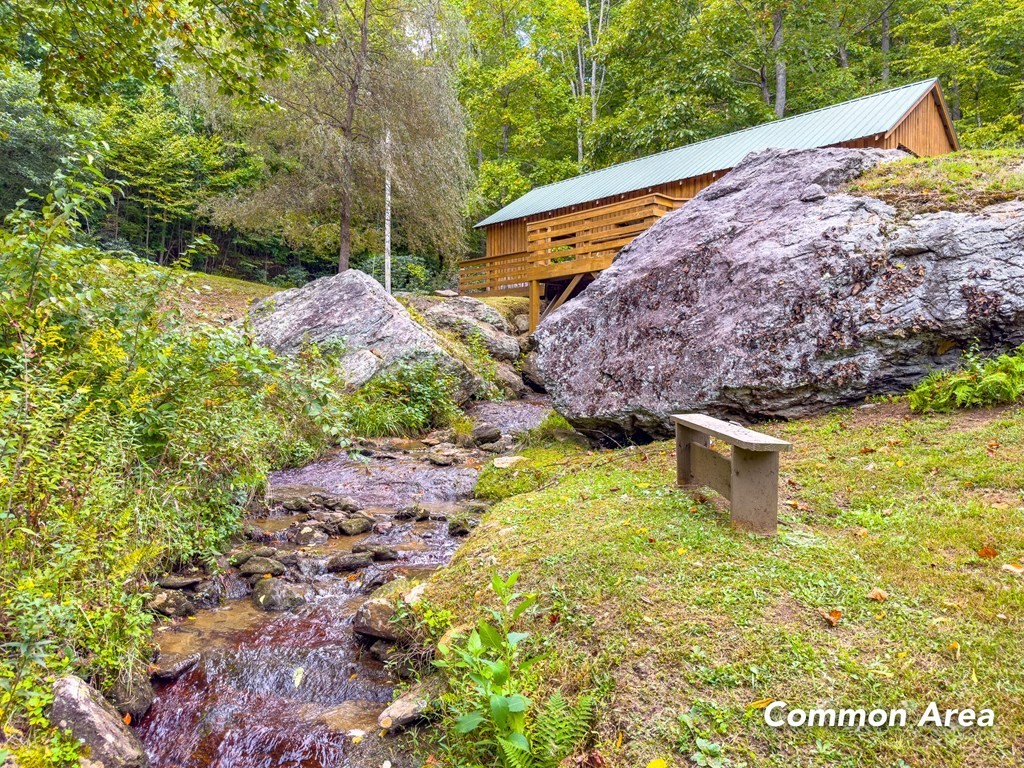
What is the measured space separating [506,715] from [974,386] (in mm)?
4809

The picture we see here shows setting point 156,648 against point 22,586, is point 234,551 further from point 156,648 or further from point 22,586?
point 22,586

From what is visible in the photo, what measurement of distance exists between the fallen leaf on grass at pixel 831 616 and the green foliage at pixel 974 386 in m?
3.29

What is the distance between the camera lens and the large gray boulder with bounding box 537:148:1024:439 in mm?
5180

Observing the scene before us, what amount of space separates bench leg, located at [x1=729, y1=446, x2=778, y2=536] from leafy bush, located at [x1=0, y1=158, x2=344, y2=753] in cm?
275

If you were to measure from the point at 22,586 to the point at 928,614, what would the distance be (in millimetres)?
3898

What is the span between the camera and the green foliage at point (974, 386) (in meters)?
4.71

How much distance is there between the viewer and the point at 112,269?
5.67 metres

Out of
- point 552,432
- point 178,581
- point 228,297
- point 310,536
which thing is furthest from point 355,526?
point 228,297

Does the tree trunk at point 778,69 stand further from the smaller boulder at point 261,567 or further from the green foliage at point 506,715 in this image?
the green foliage at point 506,715

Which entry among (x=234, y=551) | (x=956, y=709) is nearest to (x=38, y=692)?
(x=234, y=551)

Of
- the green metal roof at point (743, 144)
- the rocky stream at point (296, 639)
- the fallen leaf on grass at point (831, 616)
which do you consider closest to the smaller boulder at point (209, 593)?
the rocky stream at point (296, 639)

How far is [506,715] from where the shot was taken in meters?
2.21

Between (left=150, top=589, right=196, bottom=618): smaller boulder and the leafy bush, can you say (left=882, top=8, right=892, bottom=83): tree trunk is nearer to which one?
the leafy bush

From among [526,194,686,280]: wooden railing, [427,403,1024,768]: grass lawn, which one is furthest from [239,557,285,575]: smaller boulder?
[526,194,686,280]: wooden railing
